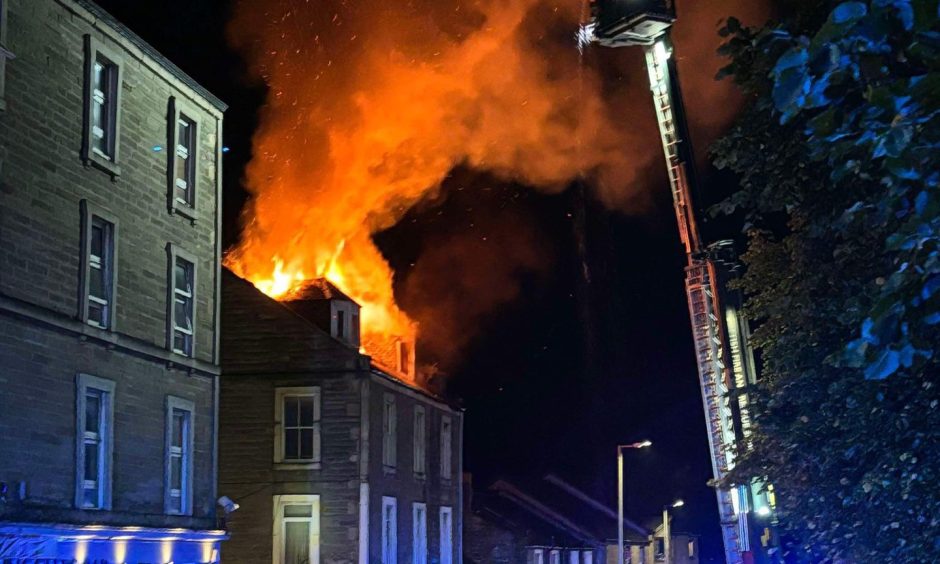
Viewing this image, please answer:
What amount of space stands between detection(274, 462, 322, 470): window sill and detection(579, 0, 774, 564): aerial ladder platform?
40.3ft

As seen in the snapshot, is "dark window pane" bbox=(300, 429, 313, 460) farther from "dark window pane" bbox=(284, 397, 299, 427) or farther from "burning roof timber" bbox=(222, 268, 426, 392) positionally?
"burning roof timber" bbox=(222, 268, 426, 392)

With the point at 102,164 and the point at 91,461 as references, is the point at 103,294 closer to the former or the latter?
the point at 102,164

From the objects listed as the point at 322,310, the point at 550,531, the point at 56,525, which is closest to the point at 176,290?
the point at 56,525

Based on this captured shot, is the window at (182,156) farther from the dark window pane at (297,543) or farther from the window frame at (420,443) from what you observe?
the window frame at (420,443)

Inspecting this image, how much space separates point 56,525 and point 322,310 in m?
18.5

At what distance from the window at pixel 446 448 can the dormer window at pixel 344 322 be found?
246 inches

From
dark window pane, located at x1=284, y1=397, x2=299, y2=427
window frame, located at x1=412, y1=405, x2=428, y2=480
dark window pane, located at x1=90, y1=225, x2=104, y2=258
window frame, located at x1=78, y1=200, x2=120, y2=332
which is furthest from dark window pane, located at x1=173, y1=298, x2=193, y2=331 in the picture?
window frame, located at x1=412, y1=405, x2=428, y2=480

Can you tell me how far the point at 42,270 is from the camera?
21031 millimetres

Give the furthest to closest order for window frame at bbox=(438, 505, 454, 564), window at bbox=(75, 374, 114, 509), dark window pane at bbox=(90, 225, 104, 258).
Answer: window frame at bbox=(438, 505, 454, 564)
dark window pane at bbox=(90, 225, 104, 258)
window at bbox=(75, 374, 114, 509)

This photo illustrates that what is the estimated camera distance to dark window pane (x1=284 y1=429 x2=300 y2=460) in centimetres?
3625

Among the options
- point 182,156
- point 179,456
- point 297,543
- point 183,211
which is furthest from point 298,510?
point 182,156

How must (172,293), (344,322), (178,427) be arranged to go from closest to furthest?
(172,293) → (178,427) → (344,322)

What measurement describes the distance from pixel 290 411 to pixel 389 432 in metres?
3.25

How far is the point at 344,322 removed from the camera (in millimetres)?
38531
